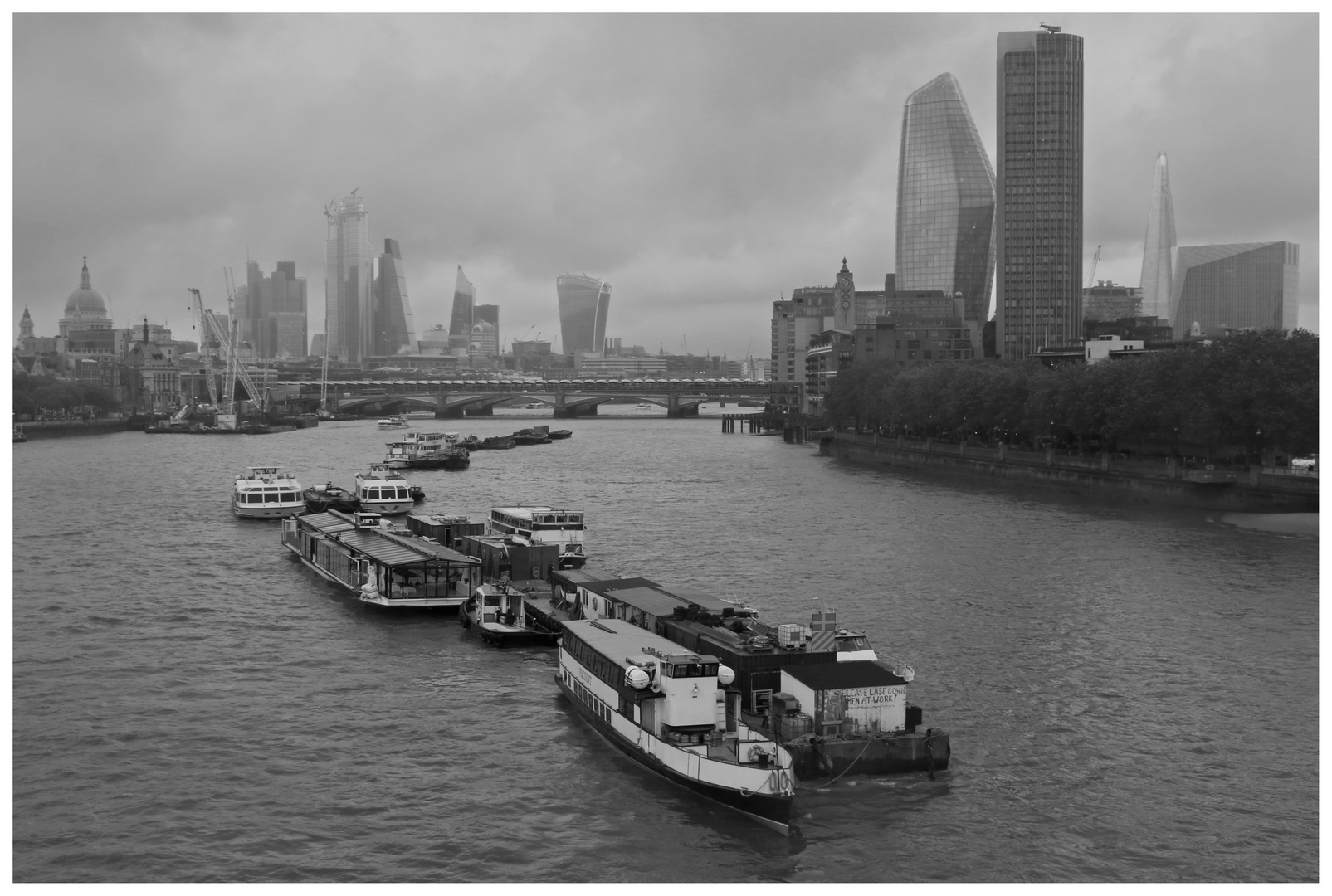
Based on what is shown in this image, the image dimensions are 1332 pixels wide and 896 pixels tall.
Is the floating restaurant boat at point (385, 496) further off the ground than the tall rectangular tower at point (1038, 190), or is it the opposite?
the tall rectangular tower at point (1038, 190)

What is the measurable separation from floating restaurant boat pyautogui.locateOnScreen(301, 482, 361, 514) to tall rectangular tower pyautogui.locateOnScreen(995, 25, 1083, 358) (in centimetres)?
12120

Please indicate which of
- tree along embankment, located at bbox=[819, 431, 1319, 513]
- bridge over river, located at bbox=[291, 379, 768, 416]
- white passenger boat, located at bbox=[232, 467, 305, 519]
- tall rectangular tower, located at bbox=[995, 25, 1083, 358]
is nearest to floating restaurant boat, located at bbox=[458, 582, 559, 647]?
white passenger boat, located at bbox=[232, 467, 305, 519]

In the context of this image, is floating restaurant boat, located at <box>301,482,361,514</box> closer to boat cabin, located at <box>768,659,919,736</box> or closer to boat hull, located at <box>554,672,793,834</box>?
boat hull, located at <box>554,672,793,834</box>

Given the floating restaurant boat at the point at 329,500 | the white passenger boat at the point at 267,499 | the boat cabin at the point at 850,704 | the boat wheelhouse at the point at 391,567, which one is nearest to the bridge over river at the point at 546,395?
the floating restaurant boat at the point at 329,500

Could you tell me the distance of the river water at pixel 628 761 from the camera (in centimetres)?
1739

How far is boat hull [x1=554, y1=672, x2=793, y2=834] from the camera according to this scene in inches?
704

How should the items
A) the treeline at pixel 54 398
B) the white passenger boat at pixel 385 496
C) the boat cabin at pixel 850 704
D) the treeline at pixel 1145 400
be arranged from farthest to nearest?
the treeline at pixel 54 398 < the white passenger boat at pixel 385 496 < the treeline at pixel 1145 400 < the boat cabin at pixel 850 704

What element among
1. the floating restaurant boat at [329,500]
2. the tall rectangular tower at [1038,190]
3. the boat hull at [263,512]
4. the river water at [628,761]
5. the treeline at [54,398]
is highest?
the tall rectangular tower at [1038,190]

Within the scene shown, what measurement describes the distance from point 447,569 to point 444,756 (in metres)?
12.6

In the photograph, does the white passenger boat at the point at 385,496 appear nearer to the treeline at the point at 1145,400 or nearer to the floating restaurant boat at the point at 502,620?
the floating restaurant boat at the point at 502,620

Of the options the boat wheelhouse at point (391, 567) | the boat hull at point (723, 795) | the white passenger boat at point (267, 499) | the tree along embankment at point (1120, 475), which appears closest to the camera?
the boat hull at point (723, 795)

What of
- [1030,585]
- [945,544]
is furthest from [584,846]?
[945,544]

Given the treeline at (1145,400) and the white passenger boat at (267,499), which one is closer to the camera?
the white passenger boat at (267,499)

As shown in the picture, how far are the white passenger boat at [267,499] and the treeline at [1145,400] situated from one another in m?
36.4
